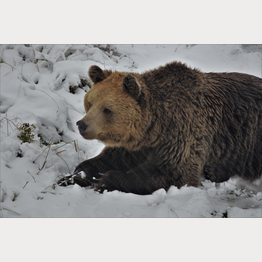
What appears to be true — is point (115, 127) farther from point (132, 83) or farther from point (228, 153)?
point (228, 153)

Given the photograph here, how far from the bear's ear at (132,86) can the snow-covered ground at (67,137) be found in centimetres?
131

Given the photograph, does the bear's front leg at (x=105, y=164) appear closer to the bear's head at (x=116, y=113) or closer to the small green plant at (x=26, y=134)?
the bear's head at (x=116, y=113)

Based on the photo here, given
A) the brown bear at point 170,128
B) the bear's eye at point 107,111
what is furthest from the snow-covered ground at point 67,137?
the bear's eye at point 107,111

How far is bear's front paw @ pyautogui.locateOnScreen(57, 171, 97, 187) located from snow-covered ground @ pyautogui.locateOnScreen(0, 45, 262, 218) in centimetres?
12

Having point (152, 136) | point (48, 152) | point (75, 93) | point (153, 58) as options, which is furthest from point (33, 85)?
point (152, 136)

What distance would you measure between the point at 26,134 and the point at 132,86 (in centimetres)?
178

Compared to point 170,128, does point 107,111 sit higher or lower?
higher

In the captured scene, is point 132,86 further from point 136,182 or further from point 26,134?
point 26,134

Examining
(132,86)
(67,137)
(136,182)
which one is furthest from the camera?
(67,137)

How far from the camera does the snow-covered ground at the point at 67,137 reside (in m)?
Result: 3.18

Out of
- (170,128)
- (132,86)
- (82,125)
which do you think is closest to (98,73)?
(132,86)

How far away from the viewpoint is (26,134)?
4086 millimetres

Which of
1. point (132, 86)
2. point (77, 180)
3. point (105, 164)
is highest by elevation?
point (132, 86)

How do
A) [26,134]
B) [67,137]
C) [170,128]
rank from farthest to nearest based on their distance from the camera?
[67,137], [26,134], [170,128]
